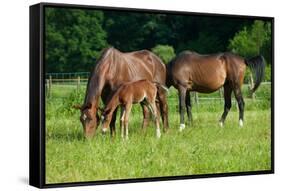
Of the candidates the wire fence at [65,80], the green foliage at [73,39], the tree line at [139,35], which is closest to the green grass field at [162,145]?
the wire fence at [65,80]

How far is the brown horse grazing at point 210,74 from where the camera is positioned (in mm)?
9190

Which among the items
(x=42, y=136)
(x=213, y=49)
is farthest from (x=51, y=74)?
(x=213, y=49)

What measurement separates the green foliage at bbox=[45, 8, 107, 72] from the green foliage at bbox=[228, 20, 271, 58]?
5.89 feet

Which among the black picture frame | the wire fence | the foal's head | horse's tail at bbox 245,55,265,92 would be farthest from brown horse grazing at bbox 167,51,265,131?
the black picture frame

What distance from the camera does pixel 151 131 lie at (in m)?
8.95

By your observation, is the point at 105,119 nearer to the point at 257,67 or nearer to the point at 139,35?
the point at 139,35

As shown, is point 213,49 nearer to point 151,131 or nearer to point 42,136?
point 151,131

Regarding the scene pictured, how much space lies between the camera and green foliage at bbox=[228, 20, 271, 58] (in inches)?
374

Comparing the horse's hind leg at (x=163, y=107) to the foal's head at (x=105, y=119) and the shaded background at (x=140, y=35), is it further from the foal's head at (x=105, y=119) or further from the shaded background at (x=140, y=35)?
the foal's head at (x=105, y=119)

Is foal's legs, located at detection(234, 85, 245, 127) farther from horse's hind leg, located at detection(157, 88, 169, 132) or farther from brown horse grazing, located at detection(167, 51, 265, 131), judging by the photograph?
horse's hind leg, located at detection(157, 88, 169, 132)

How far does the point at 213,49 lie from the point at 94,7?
67.9 inches

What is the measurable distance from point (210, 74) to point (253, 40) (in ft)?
2.27

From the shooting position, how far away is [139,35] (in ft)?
29.2

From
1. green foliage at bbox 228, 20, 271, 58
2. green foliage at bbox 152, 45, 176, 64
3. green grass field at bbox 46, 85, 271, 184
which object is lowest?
green grass field at bbox 46, 85, 271, 184
